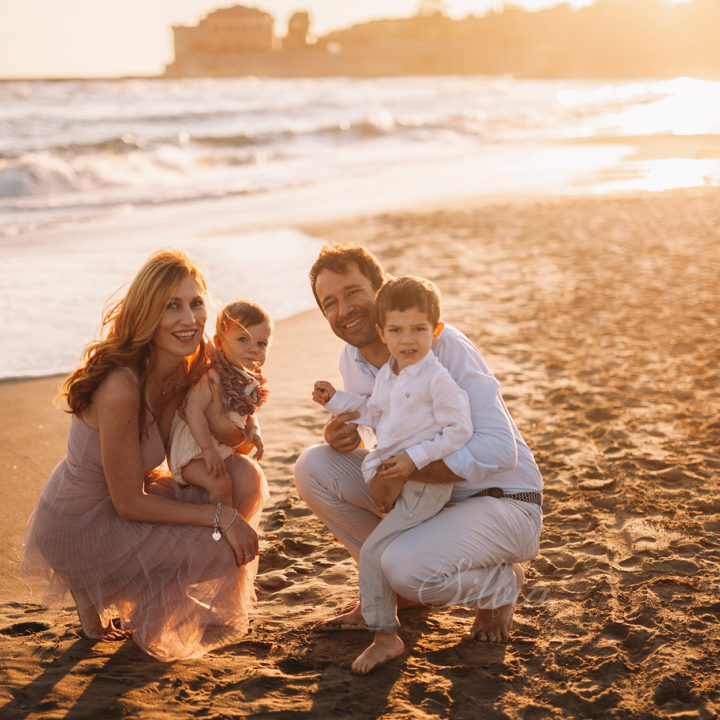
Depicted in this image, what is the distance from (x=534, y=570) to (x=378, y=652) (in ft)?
2.87

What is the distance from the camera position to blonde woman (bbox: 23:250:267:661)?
2734 mm

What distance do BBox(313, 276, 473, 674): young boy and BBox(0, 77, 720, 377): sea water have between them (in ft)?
10.7

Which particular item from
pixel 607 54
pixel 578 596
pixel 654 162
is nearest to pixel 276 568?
pixel 578 596

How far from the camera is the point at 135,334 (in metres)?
2.76

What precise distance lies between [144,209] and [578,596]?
11.3m

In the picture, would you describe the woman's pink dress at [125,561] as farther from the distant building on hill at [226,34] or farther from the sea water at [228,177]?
the distant building on hill at [226,34]

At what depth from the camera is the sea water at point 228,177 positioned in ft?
25.8

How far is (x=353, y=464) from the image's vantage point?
3100 millimetres

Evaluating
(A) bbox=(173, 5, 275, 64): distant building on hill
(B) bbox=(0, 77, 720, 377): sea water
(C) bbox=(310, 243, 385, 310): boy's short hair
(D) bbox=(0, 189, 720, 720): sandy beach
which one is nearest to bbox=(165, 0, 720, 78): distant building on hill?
(A) bbox=(173, 5, 275, 64): distant building on hill

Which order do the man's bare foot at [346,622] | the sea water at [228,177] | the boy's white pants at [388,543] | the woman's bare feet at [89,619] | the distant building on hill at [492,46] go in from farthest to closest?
the distant building on hill at [492,46] → the sea water at [228,177] → the man's bare foot at [346,622] → the woman's bare feet at [89,619] → the boy's white pants at [388,543]

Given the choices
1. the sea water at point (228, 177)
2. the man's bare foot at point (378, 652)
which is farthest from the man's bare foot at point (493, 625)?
the sea water at point (228, 177)

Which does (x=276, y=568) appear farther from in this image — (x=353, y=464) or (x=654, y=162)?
(x=654, y=162)

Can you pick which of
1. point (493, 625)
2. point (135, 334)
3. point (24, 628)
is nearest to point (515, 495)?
point (493, 625)

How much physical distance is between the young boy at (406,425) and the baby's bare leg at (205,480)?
0.47 m
